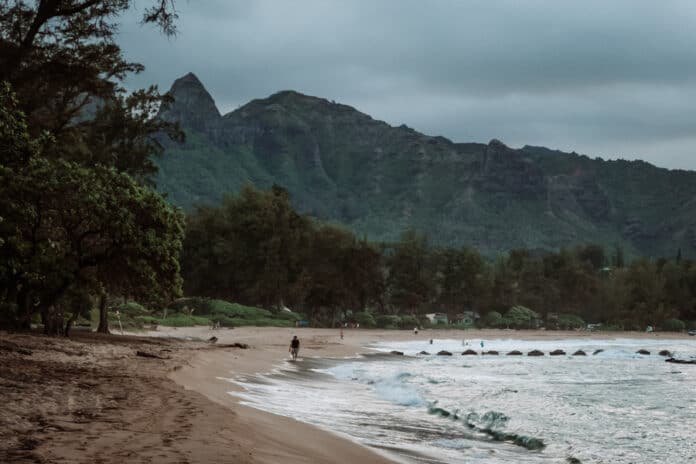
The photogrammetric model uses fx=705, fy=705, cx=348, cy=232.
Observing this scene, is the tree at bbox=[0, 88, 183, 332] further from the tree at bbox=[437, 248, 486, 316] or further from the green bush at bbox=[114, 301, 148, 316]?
the tree at bbox=[437, 248, 486, 316]

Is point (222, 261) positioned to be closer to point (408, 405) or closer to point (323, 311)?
point (323, 311)

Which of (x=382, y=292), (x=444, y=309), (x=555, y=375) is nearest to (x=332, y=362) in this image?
(x=555, y=375)

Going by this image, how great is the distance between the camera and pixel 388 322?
8756cm

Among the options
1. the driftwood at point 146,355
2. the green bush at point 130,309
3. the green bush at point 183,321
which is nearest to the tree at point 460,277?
the green bush at point 183,321

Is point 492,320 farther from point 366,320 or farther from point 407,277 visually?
point 366,320

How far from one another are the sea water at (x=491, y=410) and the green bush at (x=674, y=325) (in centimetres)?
7738

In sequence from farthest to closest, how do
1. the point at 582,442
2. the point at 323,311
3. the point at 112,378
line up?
the point at 323,311
the point at 582,442
the point at 112,378

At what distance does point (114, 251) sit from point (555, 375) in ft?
69.5

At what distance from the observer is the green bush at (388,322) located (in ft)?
286

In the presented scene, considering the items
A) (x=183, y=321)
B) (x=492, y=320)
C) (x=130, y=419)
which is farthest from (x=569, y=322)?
(x=130, y=419)

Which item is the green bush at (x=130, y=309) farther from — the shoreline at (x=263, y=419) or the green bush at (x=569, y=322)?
the green bush at (x=569, y=322)

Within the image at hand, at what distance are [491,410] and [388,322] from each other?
224 ft

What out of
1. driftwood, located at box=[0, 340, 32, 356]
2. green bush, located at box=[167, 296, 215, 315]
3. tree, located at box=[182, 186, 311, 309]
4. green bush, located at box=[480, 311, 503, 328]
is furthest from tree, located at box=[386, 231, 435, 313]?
driftwood, located at box=[0, 340, 32, 356]

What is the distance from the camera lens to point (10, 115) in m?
16.4
